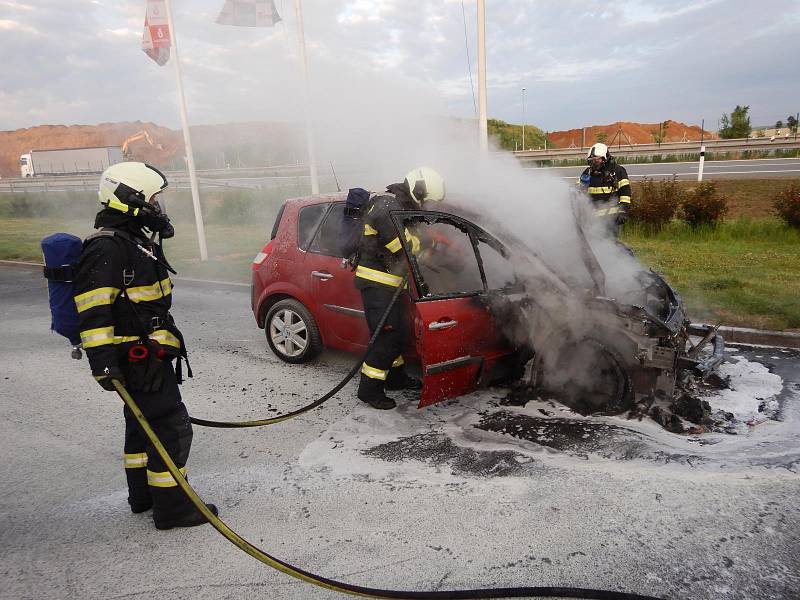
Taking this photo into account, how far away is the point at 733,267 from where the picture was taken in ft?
27.0

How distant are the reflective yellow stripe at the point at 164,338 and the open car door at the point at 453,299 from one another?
167cm

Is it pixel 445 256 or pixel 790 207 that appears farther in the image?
pixel 790 207

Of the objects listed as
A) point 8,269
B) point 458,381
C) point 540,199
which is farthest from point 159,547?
point 8,269

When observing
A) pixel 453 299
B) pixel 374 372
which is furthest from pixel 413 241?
pixel 374 372

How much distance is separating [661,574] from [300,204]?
4.29 meters

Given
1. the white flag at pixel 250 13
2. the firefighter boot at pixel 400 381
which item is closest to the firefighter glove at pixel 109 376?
the firefighter boot at pixel 400 381

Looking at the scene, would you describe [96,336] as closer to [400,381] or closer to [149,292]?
[149,292]

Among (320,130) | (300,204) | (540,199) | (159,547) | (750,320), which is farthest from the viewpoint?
(320,130)

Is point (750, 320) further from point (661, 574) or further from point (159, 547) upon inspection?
point (159, 547)

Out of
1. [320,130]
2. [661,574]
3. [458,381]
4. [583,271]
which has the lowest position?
[661,574]

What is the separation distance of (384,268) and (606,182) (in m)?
4.36

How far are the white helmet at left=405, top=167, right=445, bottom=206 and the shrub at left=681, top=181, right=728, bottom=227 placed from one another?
793 cm

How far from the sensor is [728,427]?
13.2 ft

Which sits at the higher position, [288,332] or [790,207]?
[790,207]
